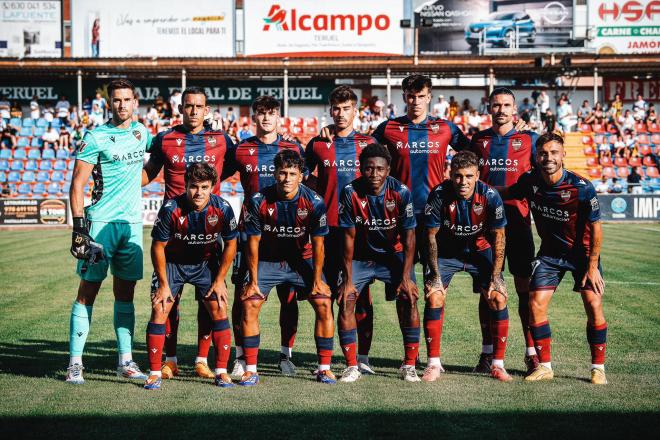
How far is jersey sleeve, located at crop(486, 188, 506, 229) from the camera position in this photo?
7.16 m

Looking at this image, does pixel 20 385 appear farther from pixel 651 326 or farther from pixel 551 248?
pixel 651 326

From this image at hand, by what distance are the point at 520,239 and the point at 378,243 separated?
A: 4.69ft

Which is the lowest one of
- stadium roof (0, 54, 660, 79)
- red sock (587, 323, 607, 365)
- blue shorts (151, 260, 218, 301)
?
red sock (587, 323, 607, 365)

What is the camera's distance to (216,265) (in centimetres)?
730

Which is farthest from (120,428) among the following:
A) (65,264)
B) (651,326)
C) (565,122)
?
(565,122)

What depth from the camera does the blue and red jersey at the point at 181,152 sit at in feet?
24.8

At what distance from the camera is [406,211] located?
712 centimetres

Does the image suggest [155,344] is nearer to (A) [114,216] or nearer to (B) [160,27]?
(A) [114,216]

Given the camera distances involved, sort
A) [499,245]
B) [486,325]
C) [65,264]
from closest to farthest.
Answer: [499,245], [486,325], [65,264]

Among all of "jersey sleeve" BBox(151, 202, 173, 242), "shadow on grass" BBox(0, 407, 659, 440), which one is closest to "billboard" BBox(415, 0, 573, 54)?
"jersey sleeve" BBox(151, 202, 173, 242)

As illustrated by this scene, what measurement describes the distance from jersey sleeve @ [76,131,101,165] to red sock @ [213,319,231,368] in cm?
189

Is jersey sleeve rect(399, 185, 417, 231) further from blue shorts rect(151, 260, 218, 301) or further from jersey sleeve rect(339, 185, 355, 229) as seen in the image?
blue shorts rect(151, 260, 218, 301)

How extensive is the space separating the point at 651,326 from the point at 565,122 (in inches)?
1025

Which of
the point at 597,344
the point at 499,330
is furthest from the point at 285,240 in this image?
the point at 597,344
